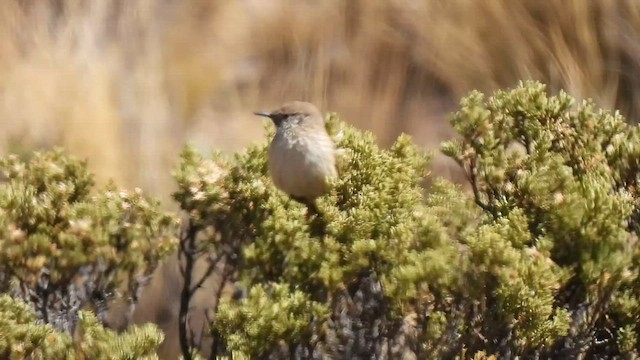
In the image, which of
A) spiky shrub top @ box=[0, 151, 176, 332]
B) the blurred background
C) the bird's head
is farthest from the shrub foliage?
the blurred background

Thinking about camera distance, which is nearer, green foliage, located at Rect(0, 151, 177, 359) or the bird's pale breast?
green foliage, located at Rect(0, 151, 177, 359)

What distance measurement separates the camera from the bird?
372 cm

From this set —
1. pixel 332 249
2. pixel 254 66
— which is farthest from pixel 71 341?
pixel 254 66

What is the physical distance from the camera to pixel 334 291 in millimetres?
3074

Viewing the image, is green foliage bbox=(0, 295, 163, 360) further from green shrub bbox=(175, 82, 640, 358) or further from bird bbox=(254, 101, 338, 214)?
bird bbox=(254, 101, 338, 214)

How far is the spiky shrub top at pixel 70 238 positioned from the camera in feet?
11.2

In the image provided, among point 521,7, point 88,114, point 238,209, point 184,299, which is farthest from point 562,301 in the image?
point 88,114

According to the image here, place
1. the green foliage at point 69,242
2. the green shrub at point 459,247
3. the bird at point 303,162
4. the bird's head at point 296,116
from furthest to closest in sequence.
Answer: the bird's head at point 296,116
the bird at point 303,162
the green foliage at point 69,242
the green shrub at point 459,247

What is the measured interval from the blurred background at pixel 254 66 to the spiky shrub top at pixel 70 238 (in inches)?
70.7

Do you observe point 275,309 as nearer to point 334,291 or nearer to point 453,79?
point 334,291

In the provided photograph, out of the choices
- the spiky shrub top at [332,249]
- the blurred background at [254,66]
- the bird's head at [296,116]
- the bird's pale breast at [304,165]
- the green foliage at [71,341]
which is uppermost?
the blurred background at [254,66]

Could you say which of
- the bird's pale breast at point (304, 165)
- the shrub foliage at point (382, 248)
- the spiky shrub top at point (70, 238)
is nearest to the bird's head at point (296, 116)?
the bird's pale breast at point (304, 165)

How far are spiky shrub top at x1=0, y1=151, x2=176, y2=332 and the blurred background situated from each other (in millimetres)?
1797

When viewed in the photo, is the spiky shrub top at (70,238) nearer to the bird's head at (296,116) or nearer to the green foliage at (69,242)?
the green foliage at (69,242)
